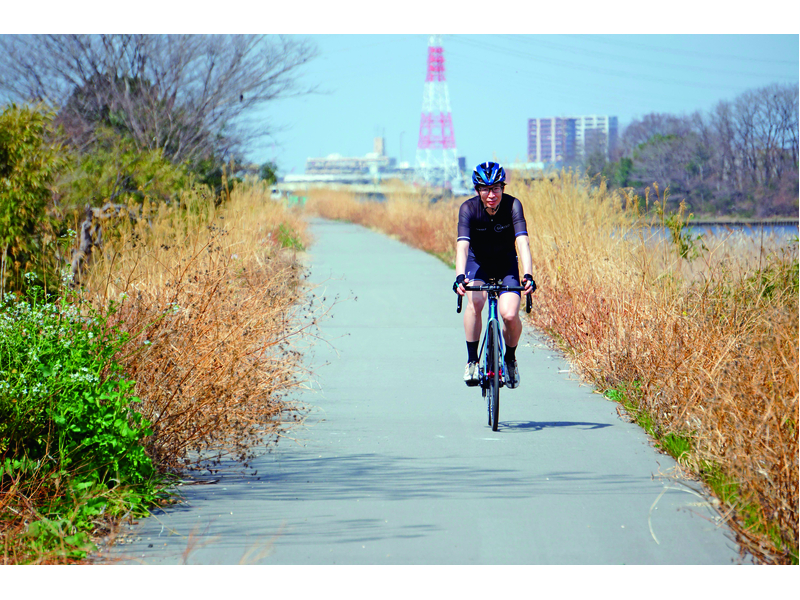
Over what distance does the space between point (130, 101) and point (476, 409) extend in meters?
17.4

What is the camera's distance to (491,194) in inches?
266

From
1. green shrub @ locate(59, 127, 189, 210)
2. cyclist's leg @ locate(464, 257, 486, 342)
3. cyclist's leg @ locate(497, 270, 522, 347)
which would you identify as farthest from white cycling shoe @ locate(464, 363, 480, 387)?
green shrub @ locate(59, 127, 189, 210)

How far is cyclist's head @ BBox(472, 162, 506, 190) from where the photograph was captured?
21.8 feet

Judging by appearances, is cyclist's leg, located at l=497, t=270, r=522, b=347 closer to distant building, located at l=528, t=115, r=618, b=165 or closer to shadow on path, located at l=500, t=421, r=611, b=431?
shadow on path, located at l=500, t=421, r=611, b=431

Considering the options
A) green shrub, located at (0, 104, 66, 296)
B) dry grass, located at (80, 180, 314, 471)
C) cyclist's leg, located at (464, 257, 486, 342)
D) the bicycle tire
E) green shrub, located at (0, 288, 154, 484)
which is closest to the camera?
green shrub, located at (0, 288, 154, 484)

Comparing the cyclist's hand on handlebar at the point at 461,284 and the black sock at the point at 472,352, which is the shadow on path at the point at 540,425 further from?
the cyclist's hand on handlebar at the point at 461,284

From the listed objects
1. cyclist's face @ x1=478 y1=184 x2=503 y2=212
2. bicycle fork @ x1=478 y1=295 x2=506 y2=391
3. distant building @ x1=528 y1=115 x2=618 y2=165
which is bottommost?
bicycle fork @ x1=478 y1=295 x2=506 y2=391

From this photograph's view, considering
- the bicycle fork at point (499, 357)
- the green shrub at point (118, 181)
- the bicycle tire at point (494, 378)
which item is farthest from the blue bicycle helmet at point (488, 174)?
the green shrub at point (118, 181)

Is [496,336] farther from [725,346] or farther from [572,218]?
[572,218]

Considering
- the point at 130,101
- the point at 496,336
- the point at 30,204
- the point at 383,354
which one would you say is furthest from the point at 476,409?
the point at 130,101

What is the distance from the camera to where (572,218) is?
1316 cm

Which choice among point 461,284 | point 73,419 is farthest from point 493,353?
point 73,419

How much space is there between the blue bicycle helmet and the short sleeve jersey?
0.25 m

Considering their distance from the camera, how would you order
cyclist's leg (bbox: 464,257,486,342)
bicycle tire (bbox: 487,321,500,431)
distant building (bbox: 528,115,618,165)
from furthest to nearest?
distant building (bbox: 528,115,618,165)
cyclist's leg (bbox: 464,257,486,342)
bicycle tire (bbox: 487,321,500,431)
